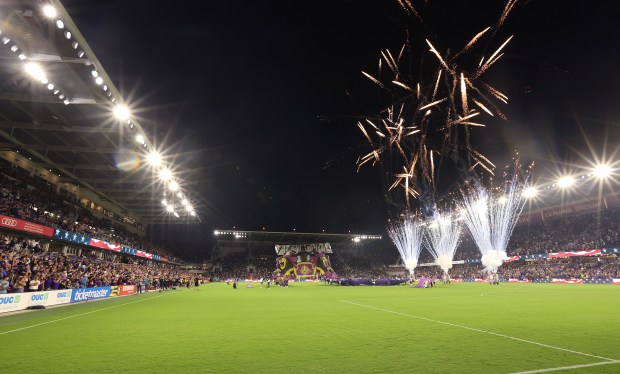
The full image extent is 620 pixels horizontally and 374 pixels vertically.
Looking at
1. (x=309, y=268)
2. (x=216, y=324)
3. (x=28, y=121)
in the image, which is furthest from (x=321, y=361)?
(x=309, y=268)

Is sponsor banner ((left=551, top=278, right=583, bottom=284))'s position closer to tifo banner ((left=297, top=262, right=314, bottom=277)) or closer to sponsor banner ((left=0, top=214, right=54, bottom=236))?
tifo banner ((left=297, top=262, right=314, bottom=277))

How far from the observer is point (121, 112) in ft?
73.4

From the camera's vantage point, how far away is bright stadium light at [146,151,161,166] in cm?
3120

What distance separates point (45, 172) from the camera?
36719mm

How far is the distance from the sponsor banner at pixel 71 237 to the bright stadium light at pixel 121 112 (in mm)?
14075

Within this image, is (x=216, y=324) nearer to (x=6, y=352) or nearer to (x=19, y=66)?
(x=6, y=352)

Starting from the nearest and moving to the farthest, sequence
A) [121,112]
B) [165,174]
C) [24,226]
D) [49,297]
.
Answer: [49,297], [121,112], [24,226], [165,174]

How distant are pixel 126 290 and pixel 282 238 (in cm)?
5524

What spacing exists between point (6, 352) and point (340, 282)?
4765 cm

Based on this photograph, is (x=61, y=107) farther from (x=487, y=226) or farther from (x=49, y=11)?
(x=487, y=226)

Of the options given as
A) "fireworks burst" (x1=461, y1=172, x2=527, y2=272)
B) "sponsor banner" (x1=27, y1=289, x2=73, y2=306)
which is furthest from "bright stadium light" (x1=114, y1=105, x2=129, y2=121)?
"fireworks burst" (x1=461, y1=172, x2=527, y2=272)

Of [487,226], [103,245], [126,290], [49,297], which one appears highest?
[487,226]

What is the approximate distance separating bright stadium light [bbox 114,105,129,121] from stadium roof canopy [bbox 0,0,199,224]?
71 mm

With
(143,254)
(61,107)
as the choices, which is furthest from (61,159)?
(143,254)
